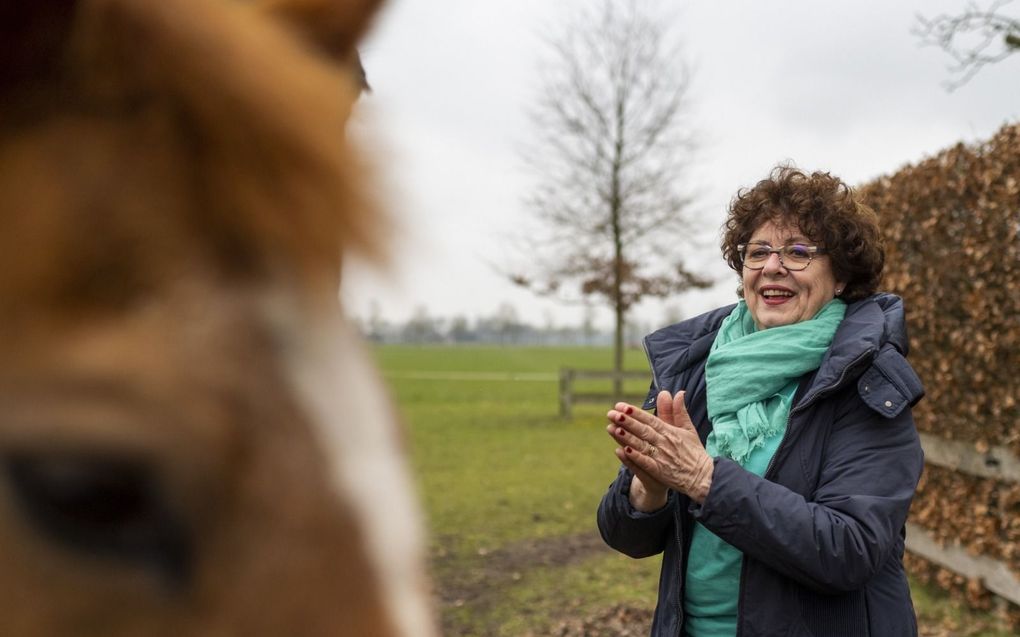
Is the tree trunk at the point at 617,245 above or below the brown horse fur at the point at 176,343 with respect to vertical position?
above

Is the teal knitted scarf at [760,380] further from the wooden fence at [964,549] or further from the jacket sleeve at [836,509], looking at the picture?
the wooden fence at [964,549]

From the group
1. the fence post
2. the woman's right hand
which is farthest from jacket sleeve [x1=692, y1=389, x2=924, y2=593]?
the fence post

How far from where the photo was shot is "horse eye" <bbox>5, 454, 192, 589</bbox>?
0.60 meters

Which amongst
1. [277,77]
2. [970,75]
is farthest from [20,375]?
[970,75]

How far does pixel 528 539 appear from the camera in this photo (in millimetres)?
7094

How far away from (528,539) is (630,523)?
16.0ft

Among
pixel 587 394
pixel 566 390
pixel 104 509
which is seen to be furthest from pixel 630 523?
pixel 566 390

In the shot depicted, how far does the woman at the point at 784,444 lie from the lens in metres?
2.03

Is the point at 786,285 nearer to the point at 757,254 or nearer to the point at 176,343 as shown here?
the point at 757,254

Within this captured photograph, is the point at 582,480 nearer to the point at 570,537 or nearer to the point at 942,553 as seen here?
the point at 570,537

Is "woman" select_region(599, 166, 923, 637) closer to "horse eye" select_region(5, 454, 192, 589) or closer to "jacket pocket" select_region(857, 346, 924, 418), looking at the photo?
"jacket pocket" select_region(857, 346, 924, 418)

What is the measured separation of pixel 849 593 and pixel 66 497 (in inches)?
78.4

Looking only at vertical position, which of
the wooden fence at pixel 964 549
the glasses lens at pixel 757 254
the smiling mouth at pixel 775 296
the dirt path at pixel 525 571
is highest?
the glasses lens at pixel 757 254

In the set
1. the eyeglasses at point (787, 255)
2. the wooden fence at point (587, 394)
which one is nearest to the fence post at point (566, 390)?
the wooden fence at point (587, 394)
